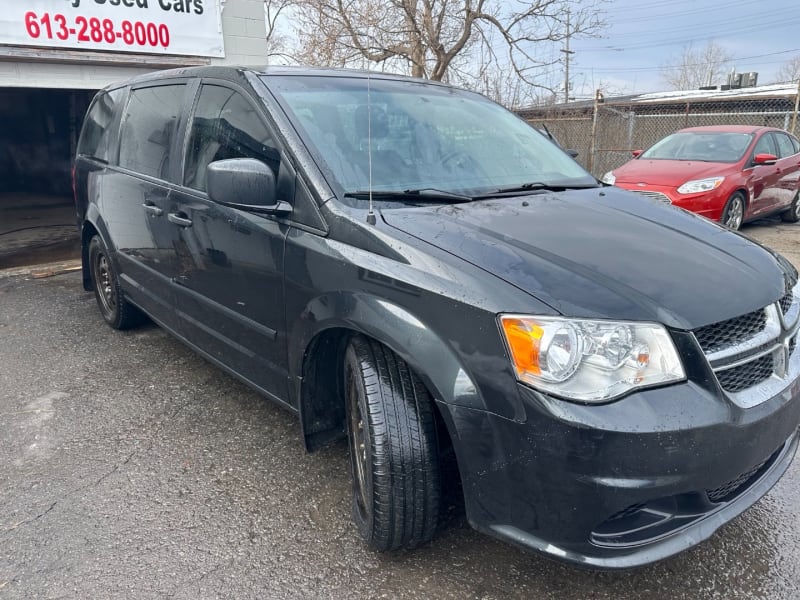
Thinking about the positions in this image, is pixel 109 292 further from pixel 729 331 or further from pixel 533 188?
pixel 729 331

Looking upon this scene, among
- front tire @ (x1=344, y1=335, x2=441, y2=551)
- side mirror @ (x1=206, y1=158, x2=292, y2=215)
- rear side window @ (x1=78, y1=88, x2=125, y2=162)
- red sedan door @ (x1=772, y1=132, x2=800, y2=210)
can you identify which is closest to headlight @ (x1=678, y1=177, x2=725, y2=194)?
red sedan door @ (x1=772, y1=132, x2=800, y2=210)

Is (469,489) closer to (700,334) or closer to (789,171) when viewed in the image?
(700,334)

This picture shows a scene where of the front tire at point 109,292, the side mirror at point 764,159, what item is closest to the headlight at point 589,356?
the front tire at point 109,292

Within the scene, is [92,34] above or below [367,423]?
above

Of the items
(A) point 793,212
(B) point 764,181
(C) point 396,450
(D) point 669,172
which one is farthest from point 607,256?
(A) point 793,212

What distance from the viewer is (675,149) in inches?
348

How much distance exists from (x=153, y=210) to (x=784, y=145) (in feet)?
31.0

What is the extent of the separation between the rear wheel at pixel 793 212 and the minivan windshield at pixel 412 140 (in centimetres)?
831

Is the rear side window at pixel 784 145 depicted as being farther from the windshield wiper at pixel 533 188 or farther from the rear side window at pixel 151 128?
the rear side window at pixel 151 128

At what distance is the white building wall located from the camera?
23.1 ft

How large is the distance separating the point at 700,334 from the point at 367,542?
4.44ft

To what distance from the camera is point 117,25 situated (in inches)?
293

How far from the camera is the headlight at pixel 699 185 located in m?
7.61

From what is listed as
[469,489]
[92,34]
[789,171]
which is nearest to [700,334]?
[469,489]
